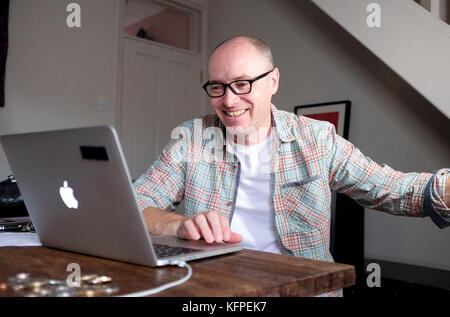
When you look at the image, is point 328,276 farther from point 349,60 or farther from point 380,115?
point 349,60

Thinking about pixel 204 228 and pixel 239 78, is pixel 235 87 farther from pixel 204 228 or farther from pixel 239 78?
pixel 204 228

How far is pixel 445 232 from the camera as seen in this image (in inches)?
100

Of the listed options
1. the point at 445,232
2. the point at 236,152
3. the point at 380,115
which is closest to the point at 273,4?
the point at 380,115

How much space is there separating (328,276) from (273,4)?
350cm

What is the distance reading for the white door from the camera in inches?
161

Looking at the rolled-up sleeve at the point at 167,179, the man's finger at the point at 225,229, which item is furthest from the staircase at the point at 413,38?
the man's finger at the point at 225,229

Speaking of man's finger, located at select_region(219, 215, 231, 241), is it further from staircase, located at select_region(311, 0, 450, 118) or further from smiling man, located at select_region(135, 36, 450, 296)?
staircase, located at select_region(311, 0, 450, 118)

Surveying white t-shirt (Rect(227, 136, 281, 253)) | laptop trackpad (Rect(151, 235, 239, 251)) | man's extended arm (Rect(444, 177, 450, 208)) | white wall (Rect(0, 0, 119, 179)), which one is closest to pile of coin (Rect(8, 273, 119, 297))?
laptop trackpad (Rect(151, 235, 239, 251))

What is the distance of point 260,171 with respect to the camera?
4.63ft

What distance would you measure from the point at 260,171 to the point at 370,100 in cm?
188

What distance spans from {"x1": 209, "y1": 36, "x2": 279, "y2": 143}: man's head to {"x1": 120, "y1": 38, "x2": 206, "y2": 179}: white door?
2741 millimetres

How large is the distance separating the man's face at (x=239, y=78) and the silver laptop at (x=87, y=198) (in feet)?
2.09

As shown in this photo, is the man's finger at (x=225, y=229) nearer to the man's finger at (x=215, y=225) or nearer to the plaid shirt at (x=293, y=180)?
the man's finger at (x=215, y=225)

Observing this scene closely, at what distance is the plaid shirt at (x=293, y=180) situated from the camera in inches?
49.5
